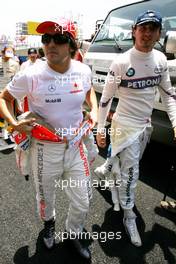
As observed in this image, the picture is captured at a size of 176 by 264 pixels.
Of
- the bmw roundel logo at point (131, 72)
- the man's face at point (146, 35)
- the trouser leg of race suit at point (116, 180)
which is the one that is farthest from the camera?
the trouser leg of race suit at point (116, 180)

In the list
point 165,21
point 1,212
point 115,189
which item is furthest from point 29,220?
point 165,21

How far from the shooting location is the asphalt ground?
2434 mm

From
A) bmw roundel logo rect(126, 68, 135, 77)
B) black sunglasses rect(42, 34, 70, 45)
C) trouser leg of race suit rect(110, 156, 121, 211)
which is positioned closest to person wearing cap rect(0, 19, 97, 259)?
black sunglasses rect(42, 34, 70, 45)

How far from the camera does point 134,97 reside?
2541mm

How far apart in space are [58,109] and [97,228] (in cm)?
135

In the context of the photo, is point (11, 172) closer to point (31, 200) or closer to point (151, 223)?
point (31, 200)

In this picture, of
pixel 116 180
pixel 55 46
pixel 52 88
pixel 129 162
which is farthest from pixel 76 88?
pixel 116 180

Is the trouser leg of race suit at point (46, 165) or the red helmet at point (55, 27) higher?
the red helmet at point (55, 27)

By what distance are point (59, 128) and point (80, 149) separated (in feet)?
0.83

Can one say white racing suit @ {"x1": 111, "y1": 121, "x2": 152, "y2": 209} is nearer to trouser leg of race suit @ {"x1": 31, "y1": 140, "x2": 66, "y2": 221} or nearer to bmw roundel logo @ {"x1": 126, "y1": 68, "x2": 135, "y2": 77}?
bmw roundel logo @ {"x1": 126, "y1": 68, "x2": 135, "y2": 77}

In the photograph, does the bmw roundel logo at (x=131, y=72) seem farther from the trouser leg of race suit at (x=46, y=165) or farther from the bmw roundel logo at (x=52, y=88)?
the trouser leg of race suit at (x=46, y=165)

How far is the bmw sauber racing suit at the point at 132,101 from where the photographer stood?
2.47 meters

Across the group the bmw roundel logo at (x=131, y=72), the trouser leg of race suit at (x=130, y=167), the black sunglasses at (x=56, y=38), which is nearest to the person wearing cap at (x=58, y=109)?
the black sunglasses at (x=56, y=38)

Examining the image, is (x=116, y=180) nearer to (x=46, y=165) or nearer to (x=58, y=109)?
(x=46, y=165)
